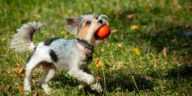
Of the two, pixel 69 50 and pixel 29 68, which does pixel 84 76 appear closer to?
pixel 69 50

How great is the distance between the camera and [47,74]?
25.9 feet

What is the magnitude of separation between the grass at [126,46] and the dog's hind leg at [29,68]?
0.11 m

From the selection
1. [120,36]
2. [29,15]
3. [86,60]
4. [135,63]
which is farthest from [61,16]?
[86,60]

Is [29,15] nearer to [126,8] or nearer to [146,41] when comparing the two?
[126,8]

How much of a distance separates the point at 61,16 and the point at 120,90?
5369 mm

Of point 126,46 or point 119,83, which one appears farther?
point 126,46

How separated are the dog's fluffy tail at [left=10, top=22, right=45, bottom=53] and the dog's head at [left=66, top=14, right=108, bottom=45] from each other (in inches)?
30.1

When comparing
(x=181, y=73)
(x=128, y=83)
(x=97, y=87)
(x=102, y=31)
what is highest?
(x=102, y=31)

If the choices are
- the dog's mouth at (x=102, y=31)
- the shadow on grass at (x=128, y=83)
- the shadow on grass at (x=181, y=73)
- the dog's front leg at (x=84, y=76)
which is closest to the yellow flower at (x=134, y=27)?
the shadow on grass at (x=181, y=73)

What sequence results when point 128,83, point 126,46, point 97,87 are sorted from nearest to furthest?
1. point 97,87
2. point 128,83
3. point 126,46

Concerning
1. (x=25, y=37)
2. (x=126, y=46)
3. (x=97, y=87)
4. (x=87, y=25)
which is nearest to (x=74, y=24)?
(x=87, y=25)

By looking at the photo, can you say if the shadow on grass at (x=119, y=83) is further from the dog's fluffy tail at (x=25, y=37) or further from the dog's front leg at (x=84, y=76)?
the dog's fluffy tail at (x=25, y=37)

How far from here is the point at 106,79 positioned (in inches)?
335

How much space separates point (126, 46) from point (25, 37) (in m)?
3.11
